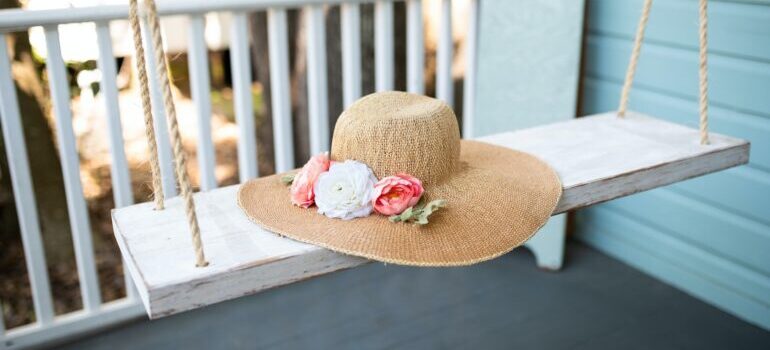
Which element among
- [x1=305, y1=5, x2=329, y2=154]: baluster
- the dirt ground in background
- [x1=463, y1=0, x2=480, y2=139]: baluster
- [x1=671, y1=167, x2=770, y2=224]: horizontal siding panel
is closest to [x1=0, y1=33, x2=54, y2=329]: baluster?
the dirt ground in background

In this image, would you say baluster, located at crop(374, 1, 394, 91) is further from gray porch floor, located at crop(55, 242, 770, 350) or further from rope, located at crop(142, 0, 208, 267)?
rope, located at crop(142, 0, 208, 267)

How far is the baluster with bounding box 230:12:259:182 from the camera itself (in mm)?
2373

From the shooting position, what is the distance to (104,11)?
2.09 metres

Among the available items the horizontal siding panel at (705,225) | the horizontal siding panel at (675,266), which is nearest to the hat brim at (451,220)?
the horizontal siding panel at (705,225)

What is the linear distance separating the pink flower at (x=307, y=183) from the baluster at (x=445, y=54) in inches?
54.6

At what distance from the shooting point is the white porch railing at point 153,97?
2.11 metres

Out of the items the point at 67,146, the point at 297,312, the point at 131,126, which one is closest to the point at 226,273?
the point at 67,146

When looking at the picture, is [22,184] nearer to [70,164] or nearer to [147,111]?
[70,164]

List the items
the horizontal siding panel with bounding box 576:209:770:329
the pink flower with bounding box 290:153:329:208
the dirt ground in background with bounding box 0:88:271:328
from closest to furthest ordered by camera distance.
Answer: the pink flower with bounding box 290:153:329:208 → the horizontal siding panel with bounding box 576:209:770:329 → the dirt ground in background with bounding box 0:88:271:328

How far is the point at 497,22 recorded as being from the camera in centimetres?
279

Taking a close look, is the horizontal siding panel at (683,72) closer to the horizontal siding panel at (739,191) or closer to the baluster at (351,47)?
the horizontal siding panel at (739,191)

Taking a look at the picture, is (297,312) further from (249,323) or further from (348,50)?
(348,50)

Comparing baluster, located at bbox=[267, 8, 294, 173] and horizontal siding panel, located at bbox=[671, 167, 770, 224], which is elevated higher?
baluster, located at bbox=[267, 8, 294, 173]

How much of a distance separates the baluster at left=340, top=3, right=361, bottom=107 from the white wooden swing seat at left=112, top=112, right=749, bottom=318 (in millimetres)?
838
